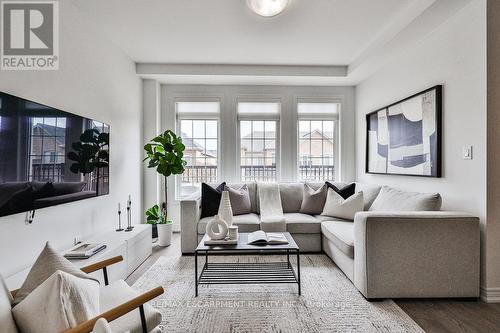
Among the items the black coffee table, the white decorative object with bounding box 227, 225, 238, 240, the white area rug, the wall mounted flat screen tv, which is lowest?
the white area rug

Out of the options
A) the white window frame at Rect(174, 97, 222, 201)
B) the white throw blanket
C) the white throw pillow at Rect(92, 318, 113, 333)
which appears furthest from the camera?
the white window frame at Rect(174, 97, 222, 201)

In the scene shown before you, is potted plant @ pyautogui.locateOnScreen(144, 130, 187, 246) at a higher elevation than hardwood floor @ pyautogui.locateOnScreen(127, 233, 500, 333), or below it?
higher

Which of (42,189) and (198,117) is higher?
(198,117)

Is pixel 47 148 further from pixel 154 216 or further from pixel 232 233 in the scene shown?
pixel 154 216

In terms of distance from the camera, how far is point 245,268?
9.18 ft

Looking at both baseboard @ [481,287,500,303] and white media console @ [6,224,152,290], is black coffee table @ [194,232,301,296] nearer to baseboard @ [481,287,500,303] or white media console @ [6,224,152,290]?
white media console @ [6,224,152,290]

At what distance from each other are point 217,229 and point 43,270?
1433mm

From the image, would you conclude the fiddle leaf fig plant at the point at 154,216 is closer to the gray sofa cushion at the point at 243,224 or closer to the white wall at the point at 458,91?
the gray sofa cushion at the point at 243,224

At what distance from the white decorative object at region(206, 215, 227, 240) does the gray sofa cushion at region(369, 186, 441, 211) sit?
182 centimetres

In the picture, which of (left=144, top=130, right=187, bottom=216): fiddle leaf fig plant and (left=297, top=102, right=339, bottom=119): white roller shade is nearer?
(left=144, top=130, right=187, bottom=216): fiddle leaf fig plant

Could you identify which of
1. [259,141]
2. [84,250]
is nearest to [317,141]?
[259,141]

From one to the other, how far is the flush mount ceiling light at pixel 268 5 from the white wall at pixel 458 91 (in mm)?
1652

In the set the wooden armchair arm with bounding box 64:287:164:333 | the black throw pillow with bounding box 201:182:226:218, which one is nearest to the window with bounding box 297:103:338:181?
the black throw pillow with bounding box 201:182:226:218

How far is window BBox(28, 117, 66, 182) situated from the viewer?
6.05 feet
